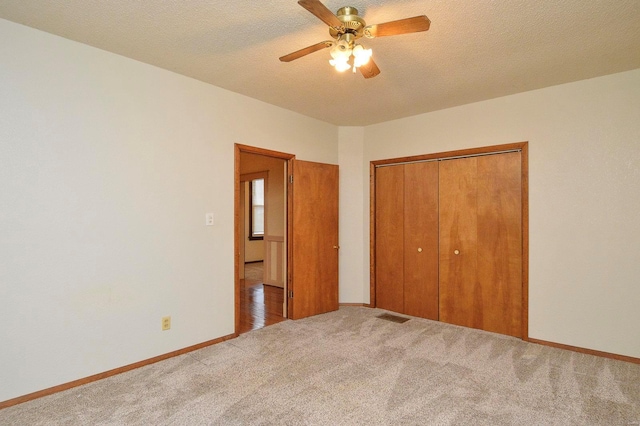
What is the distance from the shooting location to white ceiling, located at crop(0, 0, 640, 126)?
2014 millimetres

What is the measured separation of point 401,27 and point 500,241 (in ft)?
8.75

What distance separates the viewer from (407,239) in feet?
13.9

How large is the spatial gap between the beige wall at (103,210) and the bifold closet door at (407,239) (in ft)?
6.74

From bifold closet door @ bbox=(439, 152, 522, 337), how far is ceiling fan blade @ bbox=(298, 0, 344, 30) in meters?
2.53

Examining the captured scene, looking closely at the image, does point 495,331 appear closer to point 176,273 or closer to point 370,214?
point 370,214

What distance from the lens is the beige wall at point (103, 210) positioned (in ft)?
7.23

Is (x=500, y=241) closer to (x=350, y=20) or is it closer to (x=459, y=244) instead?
(x=459, y=244)

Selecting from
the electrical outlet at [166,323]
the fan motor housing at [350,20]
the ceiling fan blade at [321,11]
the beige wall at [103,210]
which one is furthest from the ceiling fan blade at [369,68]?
the electrical outlet at [166,323]

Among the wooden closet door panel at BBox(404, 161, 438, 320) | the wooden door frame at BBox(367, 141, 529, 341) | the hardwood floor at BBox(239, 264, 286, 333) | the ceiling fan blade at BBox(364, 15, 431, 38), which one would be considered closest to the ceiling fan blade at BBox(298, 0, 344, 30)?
the ceiling fan blade at BBox(364, 15, 431, 38)

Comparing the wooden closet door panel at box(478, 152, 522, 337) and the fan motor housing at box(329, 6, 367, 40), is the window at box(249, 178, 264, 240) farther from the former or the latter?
the fan motor housing at box(329, 6, 367, 40)

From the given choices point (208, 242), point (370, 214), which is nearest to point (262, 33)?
point (208, 242)

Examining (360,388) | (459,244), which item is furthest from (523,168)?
(360,388)

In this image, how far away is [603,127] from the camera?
9.78 feet

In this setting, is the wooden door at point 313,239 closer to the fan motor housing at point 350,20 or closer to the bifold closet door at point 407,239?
the bifold closet door at point 407,239
